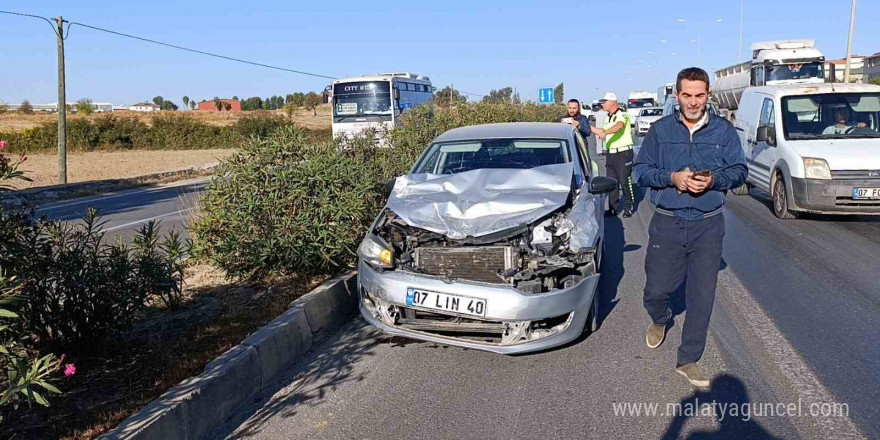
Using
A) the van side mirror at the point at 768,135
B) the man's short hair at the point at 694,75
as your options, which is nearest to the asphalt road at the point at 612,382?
the man's short hair at the point at 694,75

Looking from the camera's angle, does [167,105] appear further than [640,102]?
Yes

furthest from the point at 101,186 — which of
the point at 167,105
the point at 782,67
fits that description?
the point at 167,105

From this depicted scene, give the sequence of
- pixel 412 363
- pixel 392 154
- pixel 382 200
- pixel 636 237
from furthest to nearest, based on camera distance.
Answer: pixel 392 154
pixel 636 237
pixel 382 200
pixel 412 363

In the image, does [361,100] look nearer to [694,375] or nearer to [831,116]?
[831,116]

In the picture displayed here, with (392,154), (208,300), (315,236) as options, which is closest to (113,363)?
→ (208,300)

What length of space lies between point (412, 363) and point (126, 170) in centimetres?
2720

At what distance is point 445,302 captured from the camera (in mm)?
4852

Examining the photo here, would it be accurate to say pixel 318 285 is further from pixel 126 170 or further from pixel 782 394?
pixel 126 170

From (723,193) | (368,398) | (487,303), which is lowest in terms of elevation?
(368,398)

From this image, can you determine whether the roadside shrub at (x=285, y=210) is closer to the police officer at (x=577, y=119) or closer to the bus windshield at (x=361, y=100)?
the police officer at (x=577, y=119)

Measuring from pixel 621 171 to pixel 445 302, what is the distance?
22.5ft

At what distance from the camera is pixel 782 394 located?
14.0ft

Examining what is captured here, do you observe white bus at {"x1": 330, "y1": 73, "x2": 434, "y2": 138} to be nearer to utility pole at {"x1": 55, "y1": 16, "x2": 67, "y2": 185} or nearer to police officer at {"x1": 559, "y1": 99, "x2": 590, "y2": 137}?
utility pole at {"x1": 55, "y1": 16, "x2": 67, "y2": 185}

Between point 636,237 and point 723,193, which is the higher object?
point 723,193
